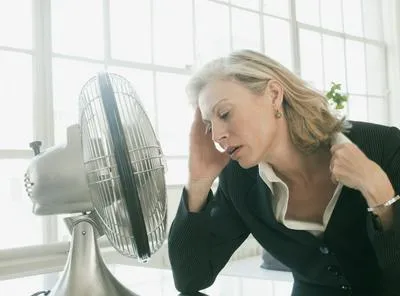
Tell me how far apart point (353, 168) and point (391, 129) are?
8.1 inches

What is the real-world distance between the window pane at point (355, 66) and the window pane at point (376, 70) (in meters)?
0.11

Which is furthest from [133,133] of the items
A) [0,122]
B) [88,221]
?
[0,122]

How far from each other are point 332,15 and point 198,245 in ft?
14.4

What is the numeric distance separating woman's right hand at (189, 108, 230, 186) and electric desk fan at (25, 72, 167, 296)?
327mm

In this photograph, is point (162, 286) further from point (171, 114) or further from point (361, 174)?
point (171, 114)

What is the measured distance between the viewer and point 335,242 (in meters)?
1.16

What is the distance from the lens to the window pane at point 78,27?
2.62 metres

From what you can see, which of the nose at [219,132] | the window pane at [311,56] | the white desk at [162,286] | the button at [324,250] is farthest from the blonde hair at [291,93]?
the window pane at [311,56]

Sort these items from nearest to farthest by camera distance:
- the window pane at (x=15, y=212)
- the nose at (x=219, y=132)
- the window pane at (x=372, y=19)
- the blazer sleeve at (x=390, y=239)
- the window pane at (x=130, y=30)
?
1. the blazer sleeve at (x=390, y=239)
2. the nose at (x=219, y=132)
3. the window pane at (x=15, y=212)
4. the window pane at (x=130, y=30)
5. the window pane at (x=372, y=19)

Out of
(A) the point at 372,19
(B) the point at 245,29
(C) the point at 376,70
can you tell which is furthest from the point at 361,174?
(A) the point at 372,19

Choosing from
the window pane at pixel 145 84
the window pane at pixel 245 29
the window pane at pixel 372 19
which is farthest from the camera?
the window pane at pixel 372 19

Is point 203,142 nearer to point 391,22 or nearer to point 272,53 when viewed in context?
point 272,53

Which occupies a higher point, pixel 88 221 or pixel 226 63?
pixel 226 63

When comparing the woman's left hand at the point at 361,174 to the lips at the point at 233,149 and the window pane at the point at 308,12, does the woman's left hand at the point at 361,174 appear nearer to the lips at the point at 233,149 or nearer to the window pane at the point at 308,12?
the lips at the point at 233,149
